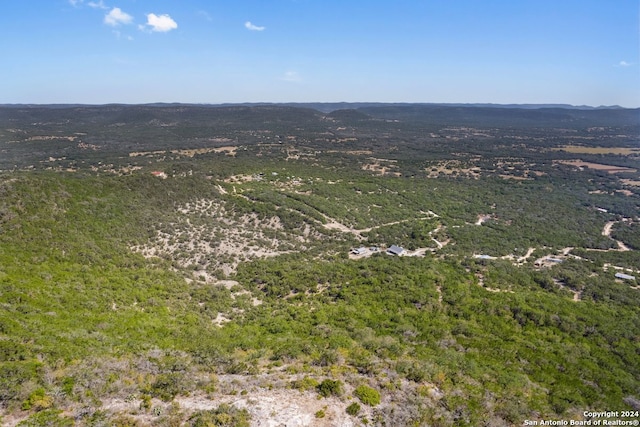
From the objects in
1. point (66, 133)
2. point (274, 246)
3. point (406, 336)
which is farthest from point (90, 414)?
point (66, 133)

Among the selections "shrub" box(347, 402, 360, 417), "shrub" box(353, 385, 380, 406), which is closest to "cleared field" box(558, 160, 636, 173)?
"shrub" box(353, 385, 380, 406)

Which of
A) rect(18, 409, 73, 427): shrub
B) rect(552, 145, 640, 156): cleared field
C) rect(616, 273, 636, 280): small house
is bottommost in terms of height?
rect(616, 273, 636, 280): small house

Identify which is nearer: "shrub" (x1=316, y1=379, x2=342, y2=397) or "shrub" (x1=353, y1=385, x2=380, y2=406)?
"shrub" (x1=353, y1=385, x2=380, y2=406)

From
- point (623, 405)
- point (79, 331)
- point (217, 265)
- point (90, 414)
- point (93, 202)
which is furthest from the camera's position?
point (93, 202)

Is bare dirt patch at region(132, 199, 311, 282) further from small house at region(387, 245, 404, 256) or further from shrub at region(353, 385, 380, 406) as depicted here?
shrub at region(353, 385, 380, 406)

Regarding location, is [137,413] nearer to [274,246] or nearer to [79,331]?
[79,331]

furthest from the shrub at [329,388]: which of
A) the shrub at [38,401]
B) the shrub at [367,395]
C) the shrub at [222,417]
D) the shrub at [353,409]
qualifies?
the shrub at [38,401]

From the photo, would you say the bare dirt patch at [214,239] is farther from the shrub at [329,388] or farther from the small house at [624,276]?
the small house at [624,276]
